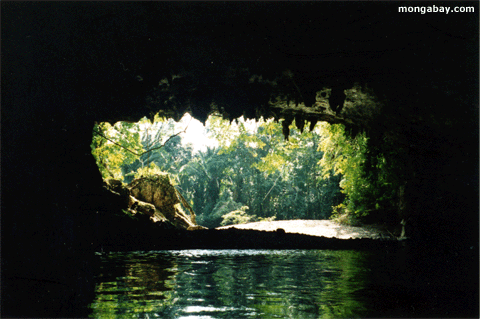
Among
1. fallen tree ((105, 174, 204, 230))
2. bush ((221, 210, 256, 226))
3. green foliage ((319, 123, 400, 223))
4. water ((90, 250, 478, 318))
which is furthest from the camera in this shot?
bush ((221, 210, 256, 226))

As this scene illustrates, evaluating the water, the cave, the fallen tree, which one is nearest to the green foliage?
the cave

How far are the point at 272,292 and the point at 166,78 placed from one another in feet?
13.1

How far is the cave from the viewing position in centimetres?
407

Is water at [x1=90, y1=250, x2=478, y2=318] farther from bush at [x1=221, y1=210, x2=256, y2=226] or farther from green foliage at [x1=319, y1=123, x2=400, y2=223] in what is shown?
bush at [x1=221, y1=210, x2=256, y2=226]

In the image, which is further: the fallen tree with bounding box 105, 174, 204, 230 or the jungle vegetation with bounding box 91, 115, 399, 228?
the jungle vegetation with bounding box 91, 115, 399, 228

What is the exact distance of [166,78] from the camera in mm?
5574

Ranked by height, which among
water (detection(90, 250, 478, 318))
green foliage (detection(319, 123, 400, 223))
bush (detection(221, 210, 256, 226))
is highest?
green foliage (detection(319, 123, 400, 223))

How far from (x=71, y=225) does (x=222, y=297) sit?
2.75 m

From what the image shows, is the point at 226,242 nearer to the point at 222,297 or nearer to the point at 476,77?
the point at 222,297

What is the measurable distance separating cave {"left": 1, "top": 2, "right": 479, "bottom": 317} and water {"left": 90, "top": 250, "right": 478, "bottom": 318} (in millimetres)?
631

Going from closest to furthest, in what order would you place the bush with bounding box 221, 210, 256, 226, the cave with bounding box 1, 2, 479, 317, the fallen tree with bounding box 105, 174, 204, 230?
Answer: the cave with bounding box 1, 2, 479, 317, the fallen tree with bounding box 105, 174, 204, 230, the bush with bounding box 221, 210, 256, 226

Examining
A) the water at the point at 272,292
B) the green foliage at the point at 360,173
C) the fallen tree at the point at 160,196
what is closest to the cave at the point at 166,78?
the water at the point at 272,292

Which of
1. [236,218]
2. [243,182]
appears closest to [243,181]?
[243,182]

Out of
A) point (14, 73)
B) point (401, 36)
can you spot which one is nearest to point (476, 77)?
point (401, 36)
